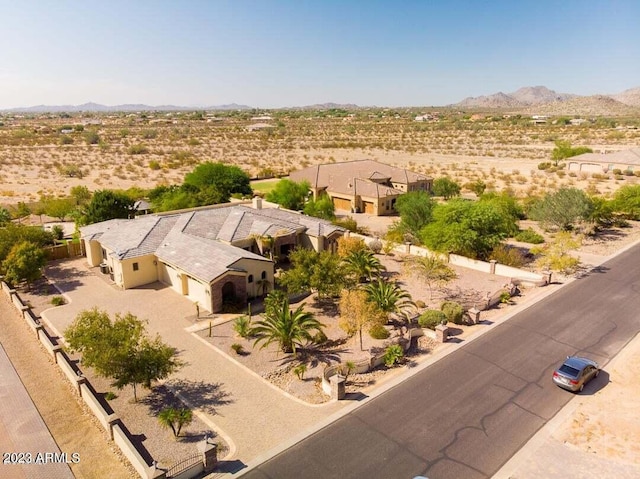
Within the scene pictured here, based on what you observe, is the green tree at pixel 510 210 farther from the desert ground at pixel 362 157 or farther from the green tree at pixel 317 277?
the green tree at pixel 317 277

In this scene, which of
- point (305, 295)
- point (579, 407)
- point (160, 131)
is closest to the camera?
point (579, 407)

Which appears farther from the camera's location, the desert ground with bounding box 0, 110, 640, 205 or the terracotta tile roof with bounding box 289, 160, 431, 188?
the desert ground with bounding box 0, 110, 640, 205

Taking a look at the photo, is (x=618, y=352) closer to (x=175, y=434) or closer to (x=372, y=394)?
(x=372, y=394)

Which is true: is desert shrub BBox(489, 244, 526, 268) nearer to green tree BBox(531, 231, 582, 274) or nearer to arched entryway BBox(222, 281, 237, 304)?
green tree BBox(531, 231, 582, 274)

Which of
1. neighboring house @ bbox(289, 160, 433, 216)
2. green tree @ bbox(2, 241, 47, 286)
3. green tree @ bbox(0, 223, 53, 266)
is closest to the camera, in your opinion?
green tree @ bbox(2, 241, 47, 286)

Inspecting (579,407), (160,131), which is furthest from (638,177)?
(160,131)

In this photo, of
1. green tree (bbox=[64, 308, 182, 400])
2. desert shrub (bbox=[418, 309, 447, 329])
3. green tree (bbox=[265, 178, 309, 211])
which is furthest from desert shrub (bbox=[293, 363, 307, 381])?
green tree (bbox=[265, 178, 309, 211])
